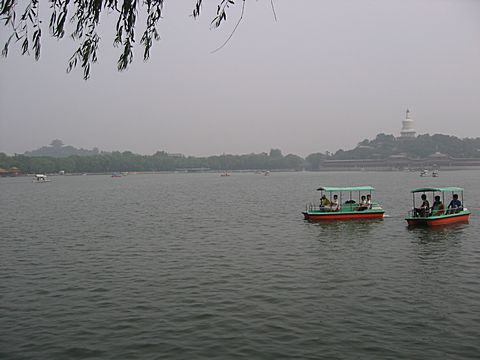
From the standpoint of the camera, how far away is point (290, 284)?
43.5ft

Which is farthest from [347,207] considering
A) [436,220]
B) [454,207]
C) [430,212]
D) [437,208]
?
[454,207]

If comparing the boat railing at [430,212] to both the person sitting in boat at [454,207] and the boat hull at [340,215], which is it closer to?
the person sitting in boat at [454,207]

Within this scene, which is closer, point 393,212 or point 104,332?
point 104,332

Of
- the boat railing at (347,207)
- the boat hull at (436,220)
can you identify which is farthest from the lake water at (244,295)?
the boat railing at (347,207)

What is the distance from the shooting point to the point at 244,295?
12359mm

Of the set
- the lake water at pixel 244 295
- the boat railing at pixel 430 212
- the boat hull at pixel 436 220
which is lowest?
the lake water at pixel 244 295

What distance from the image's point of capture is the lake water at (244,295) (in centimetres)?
904

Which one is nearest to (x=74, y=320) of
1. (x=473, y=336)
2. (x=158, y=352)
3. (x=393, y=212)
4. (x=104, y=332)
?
(x=104, y=332)

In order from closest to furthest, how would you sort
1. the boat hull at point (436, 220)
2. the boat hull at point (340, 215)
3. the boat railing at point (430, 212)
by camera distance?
the boat hull at point (436, 220) → the boat railing at point (430, 212) → the boat hull at point (340, 215)

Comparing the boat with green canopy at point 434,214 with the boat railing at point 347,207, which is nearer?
the boat with green canopy at point 434,214

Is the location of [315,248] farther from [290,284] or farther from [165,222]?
[165,222]

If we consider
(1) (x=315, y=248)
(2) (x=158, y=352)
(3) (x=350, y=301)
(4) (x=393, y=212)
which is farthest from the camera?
(4) (x=393, y=212)

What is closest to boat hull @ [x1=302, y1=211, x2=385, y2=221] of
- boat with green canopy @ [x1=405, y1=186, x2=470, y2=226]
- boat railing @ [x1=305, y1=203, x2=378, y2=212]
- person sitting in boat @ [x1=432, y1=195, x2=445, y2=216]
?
boat railing @ [x1=305, y1=203, x2=378, y2=212]

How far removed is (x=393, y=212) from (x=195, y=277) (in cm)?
2332
